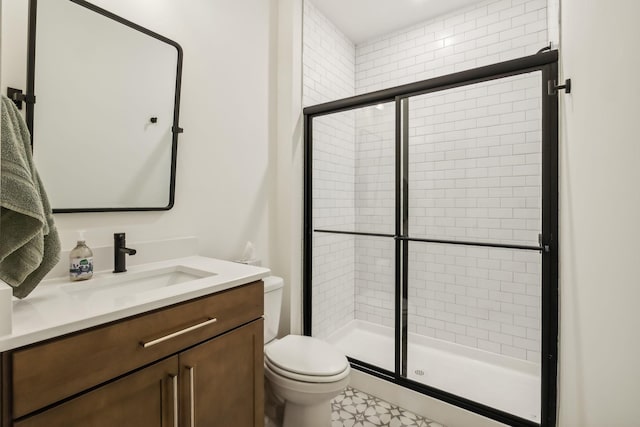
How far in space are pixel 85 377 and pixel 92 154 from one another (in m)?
0.88

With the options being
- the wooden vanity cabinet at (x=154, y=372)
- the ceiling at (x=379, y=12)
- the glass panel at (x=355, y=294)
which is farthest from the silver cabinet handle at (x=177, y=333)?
the ceiling at (x=379, y=12)

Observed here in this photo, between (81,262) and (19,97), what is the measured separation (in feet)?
2.00

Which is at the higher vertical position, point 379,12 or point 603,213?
point 379,12

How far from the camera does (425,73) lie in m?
2.62

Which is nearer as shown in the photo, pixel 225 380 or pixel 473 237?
pixel 225 380

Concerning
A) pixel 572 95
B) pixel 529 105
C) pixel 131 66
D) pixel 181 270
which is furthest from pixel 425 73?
pixel 181 270

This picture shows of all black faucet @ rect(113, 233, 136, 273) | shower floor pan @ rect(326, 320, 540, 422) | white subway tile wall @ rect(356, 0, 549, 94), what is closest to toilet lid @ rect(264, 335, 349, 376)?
shower floor pan @ rect(326, 320, 540, 422)

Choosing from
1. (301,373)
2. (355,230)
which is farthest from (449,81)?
(301,373)

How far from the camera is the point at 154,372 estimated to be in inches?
35.5

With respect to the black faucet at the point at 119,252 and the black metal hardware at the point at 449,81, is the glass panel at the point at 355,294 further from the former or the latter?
the black faucet at the point at 119,252

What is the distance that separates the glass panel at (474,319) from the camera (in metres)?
2.02

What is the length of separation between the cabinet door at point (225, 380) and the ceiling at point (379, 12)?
2.37m

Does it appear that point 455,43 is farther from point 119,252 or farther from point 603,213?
point 119,252

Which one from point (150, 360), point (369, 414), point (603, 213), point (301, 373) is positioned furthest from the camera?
point (369, 414)
